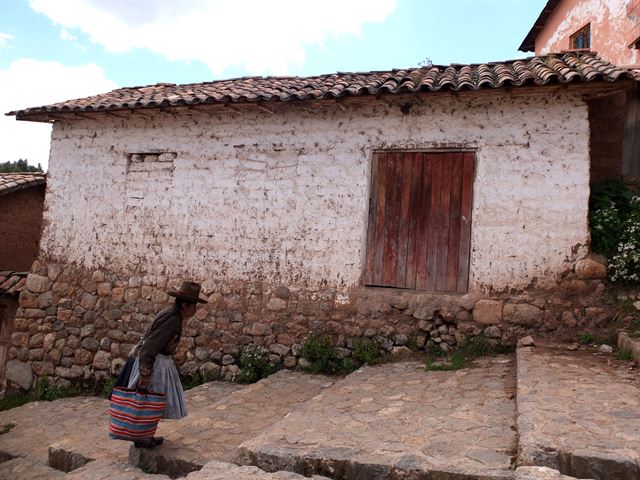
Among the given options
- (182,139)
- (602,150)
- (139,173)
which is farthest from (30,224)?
(602,150)

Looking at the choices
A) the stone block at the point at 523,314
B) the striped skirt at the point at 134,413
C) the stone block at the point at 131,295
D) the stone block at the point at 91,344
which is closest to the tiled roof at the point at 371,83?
the stone block at the point at 523,314

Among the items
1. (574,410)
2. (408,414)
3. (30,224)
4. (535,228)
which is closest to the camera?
(574,410)

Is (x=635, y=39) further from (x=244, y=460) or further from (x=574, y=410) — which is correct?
(x=244, y=460)

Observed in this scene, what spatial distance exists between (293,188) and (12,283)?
5.18 m

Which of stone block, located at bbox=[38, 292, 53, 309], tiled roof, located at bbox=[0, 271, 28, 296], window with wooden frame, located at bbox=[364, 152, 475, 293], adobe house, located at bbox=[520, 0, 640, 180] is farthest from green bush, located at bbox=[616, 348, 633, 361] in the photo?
tiled roof, located at bbox=[0, 271, 28, 296]

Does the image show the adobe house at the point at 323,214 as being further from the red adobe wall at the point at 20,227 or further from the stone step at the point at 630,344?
the red adobe wall at the point at 20,227

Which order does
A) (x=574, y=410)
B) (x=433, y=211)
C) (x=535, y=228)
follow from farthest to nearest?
(x=433, y=211)
(x=535, y=228)
(x=574, y=410)

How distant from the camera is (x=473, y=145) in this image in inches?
243

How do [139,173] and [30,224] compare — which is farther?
[30,224]

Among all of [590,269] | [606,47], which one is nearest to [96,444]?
[590,269]

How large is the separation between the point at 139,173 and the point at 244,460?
208 inches

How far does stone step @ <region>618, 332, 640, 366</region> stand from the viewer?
15.8 feet

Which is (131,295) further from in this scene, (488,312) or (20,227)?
(488,312)

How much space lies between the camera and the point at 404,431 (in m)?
3.81
